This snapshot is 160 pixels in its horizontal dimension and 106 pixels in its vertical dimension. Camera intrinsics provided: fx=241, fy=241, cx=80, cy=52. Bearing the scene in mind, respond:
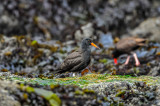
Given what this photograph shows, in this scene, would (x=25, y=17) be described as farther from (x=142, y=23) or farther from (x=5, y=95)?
(x=5, y=95)

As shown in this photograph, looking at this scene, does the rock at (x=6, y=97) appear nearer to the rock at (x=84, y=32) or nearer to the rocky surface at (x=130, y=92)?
the rocky surface at (x=130, y=92)

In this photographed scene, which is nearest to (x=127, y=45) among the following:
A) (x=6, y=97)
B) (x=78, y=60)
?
(x=78, y=60)

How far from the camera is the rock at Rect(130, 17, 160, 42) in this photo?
11.5m

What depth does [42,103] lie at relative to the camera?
136 inches

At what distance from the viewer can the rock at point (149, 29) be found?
11532 millimetres

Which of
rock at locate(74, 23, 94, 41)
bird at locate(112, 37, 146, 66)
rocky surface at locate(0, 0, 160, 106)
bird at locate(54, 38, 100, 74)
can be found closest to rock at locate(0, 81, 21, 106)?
rocky surface at locate(0, 0, 160, 106)

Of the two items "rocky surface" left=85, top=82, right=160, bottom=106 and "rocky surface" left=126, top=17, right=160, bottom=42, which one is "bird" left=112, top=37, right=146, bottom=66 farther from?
"rocky surface" left=85, top=82, right=160, bottom=106

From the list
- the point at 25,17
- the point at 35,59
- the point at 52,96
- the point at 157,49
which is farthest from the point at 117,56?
the point at 52,96

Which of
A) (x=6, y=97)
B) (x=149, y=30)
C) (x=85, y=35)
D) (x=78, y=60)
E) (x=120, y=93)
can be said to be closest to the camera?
(x=6, y=97)

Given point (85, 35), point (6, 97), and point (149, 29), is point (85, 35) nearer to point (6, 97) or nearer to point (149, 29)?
point (149, 29)

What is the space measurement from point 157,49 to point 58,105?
289 inches

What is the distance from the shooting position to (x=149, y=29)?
1191cm

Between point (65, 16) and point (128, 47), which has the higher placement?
point (65, 16)

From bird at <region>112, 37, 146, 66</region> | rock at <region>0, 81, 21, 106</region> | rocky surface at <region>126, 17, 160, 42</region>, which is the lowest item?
rock at <region>0, 81, 21, 106</region>
